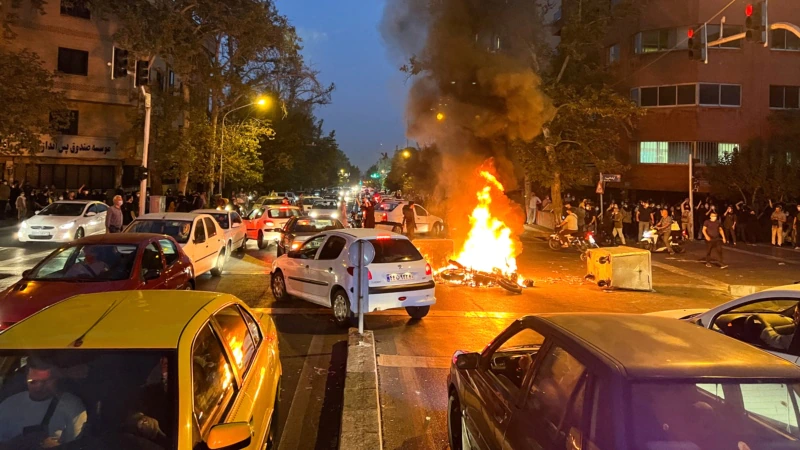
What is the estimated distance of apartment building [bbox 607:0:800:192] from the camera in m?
30.7

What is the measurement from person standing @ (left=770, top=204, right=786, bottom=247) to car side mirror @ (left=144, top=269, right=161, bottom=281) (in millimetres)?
21757

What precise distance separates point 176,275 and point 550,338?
21.2 ft

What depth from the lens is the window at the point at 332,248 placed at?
916 centimetres

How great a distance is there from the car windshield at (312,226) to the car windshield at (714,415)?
43.1 ft

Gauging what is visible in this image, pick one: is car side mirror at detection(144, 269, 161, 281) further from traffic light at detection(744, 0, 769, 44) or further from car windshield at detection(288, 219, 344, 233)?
traffic light at detection(744, 0, 769, 44)

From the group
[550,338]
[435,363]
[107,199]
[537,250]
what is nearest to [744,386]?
[550,338]

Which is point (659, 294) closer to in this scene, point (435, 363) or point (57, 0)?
point (435, 363)

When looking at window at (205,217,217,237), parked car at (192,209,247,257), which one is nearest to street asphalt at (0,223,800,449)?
parked car at (192,209,247,257)

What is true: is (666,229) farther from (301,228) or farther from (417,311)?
(417,311)

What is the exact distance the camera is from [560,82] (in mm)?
29547

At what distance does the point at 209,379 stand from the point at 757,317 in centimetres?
497

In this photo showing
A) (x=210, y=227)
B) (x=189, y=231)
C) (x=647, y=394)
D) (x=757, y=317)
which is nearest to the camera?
(x=647, y=394)

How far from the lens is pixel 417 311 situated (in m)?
9.51

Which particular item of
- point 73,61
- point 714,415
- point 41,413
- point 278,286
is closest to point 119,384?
point 41,413
